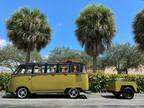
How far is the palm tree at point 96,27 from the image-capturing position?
1129 inches

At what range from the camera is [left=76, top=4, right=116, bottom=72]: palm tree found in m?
28.7

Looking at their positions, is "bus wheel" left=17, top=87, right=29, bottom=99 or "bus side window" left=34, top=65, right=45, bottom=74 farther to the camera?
"bus side window" left=34, top=65, right=45, bottom=74

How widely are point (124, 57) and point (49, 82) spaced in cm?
3600

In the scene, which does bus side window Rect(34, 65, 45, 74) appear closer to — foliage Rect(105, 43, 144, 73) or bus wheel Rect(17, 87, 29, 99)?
bus wheel Rect(17, 87, 29, 99)

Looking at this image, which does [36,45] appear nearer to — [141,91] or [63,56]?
[141,91]

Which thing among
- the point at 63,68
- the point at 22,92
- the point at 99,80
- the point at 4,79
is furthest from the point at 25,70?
the point at 99,80

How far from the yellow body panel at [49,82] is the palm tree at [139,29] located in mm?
11910

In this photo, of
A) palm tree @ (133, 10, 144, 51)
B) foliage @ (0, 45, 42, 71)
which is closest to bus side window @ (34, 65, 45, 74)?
palm tree @ (133, 10, 144, 51)

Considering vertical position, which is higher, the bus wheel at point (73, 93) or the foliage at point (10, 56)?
the foliage at point (10, 56)

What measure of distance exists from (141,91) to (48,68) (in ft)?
27.5

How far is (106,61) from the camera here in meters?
55.0

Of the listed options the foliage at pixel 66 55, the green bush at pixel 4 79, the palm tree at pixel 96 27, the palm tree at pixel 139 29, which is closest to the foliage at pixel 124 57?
the foliage at pixel 66 55

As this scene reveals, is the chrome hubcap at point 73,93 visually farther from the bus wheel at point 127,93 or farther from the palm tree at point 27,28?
the palm tree at point 27,28

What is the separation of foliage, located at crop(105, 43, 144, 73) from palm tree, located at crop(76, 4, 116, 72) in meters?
24.0
